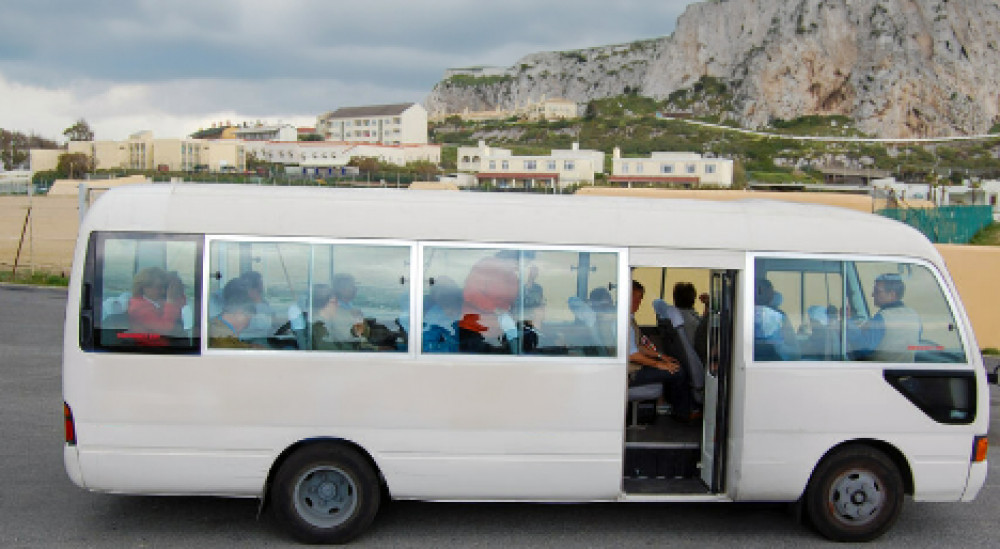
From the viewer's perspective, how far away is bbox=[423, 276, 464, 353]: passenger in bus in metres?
6.14

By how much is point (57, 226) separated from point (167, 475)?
99.6ft

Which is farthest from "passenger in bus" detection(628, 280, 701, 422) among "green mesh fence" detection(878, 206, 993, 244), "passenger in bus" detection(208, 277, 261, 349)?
"green mesh fence" detection(878, 206, 993, 244)

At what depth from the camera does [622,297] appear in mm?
6223

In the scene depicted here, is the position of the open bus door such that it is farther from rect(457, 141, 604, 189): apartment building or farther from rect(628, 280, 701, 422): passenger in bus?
rect(457, 141, 604, 189): apartment building

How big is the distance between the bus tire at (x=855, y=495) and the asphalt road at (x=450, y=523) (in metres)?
0.19

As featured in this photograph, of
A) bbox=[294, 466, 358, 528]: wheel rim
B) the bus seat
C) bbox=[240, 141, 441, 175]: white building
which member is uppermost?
bbox=[240, 141, 441, 175]: white building

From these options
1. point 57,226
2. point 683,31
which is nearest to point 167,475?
point 57,226

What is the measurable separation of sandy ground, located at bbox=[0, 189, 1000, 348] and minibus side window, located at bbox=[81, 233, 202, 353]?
12.7 m

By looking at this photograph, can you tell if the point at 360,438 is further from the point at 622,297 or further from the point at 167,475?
the point at 622,297

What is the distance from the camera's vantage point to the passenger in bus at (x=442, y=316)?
20.1 feet

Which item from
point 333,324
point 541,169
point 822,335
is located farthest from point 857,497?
point 541,169

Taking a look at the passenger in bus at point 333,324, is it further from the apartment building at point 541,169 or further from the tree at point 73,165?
the tree at point 73,165

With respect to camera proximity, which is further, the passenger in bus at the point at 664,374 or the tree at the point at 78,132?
the tree at the point at 78,132

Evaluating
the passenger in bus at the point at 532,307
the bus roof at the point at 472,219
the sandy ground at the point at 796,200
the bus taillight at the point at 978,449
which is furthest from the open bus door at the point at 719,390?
the sandy ground at the point at 796,200
